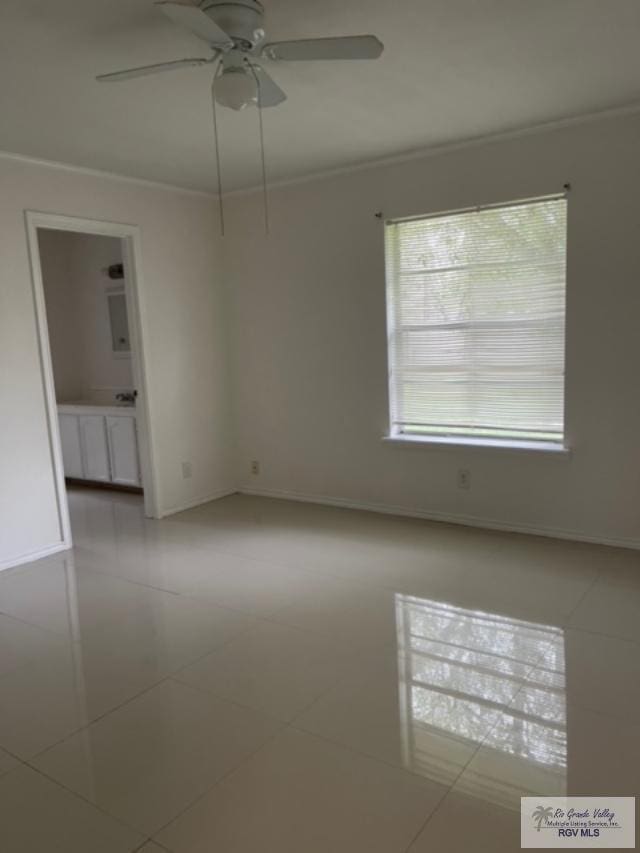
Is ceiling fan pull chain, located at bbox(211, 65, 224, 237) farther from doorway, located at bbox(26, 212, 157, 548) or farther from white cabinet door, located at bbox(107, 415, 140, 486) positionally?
white cabinet door, located at bbox(107, 415, 140, 486)

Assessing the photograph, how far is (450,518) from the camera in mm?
4379

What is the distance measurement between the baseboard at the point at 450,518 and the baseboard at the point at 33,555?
167cm

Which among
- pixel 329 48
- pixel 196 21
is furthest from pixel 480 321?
pixel 196 21

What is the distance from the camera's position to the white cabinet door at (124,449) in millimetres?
5391

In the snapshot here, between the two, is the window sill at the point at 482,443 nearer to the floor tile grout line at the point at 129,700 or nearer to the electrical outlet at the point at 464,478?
the electrical outlet at the point at 464,478

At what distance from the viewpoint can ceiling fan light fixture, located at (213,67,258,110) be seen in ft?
7.32

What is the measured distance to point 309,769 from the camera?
1.99 metres

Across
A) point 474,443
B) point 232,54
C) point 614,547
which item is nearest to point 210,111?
point 232,54

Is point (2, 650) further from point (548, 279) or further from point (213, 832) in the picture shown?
point (548, 279)

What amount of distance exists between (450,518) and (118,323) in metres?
3.64

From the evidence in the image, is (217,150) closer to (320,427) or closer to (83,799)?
(320,427)

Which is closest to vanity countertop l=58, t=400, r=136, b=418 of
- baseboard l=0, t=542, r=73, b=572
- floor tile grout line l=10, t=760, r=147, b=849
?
baseboard l=0, t=542, r=73, b=572

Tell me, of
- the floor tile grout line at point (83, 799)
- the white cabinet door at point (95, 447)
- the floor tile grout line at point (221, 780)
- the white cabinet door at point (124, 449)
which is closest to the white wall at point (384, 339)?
the white cabinet door at point (124, 449)

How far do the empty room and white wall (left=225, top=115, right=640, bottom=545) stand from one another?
0.07 feet
